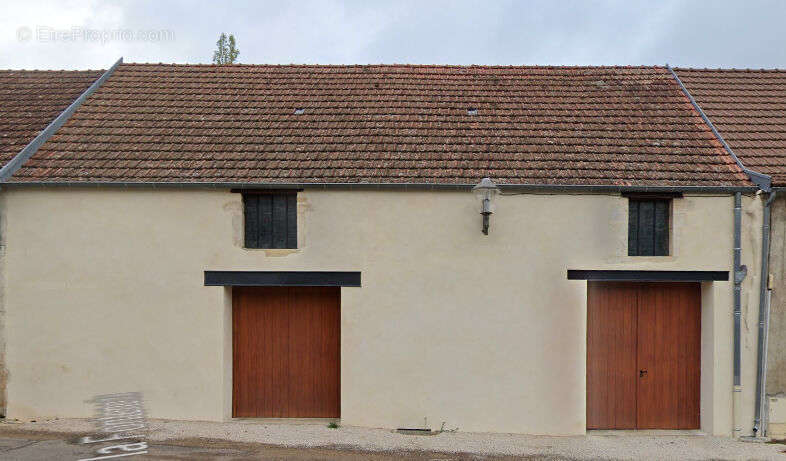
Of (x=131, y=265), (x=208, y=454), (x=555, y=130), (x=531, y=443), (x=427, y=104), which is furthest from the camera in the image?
(x=427, y=104)

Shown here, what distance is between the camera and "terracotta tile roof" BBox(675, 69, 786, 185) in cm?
847

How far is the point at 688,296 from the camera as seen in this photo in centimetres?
833

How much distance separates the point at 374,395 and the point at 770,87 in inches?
395

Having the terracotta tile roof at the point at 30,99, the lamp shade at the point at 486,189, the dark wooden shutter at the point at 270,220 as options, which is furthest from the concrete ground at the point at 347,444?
the terracotta tile roof at the point at 30,99

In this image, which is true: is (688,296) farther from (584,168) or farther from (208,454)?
(208,454)

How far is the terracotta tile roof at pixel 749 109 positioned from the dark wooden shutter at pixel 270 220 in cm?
753

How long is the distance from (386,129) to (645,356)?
583cm

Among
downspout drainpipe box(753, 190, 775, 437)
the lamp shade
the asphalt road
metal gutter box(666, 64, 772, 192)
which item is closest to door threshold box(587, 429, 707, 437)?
downspout drainpipe box(753, 190, 775, 437)

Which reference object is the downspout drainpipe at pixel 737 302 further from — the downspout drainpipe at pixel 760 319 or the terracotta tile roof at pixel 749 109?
the terracotta tile roof at pixel 749 109

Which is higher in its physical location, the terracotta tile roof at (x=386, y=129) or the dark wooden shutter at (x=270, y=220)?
the terracotta tile roof at (x=386, y=129)

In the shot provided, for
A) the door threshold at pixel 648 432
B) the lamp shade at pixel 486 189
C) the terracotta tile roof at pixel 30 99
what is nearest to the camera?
the lamp shade at pixel 486 189

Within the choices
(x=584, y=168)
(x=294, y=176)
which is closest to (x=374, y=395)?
(x=294, y=176)

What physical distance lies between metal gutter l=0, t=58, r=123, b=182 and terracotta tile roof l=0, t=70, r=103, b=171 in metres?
0.17

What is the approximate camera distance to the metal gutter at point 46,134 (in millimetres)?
8156
